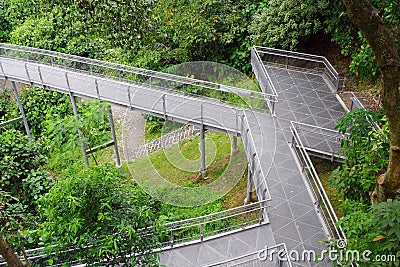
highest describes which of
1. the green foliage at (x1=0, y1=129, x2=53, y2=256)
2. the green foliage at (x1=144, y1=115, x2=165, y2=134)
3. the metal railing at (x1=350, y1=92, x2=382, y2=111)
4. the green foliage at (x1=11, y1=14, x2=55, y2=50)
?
the green foliage at (x1=11, y1=14, x2=55, y2=50)

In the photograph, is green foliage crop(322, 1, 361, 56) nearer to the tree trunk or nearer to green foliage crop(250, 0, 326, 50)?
green foliage crop(250, 0, 326, 50)

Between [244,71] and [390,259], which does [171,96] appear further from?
[390,259]

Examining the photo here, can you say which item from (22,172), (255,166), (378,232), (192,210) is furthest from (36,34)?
(378,232)

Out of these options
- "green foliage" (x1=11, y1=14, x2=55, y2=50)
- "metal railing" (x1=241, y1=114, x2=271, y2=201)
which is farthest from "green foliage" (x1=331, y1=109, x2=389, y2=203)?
"green foliage" (x1=11, y1=14, x2=55, y2=50)

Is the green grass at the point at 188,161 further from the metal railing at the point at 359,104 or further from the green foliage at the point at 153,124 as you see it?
the metal railing at the point at 359,104

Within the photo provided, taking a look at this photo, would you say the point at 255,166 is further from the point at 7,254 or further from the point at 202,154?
the point at 7,254
